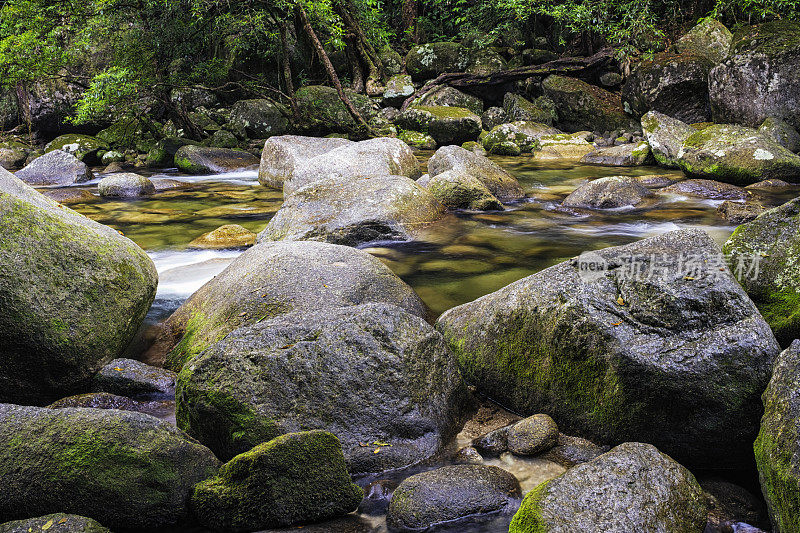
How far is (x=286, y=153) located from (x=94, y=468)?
9.12 metres

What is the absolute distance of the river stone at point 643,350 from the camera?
259 cm

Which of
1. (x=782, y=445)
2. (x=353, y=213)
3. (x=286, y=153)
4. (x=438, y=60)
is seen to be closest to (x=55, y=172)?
(x=286, y=153)

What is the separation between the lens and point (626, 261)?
3.09 m

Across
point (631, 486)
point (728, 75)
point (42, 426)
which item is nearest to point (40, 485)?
point (42, 426)

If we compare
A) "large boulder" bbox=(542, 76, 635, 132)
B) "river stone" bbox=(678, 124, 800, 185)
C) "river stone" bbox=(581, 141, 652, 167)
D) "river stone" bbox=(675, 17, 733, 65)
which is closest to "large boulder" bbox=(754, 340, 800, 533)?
"river stone" bbox=(678, 124, 800, 185)

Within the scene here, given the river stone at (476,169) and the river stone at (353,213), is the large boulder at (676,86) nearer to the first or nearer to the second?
the river stone at (476,169)

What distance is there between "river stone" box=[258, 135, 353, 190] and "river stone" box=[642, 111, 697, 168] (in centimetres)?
654

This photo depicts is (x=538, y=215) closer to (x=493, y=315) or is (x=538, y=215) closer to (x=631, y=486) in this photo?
(x=493, y=315)

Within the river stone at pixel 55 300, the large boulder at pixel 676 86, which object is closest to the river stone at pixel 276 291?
the river stone at pixel 55 300

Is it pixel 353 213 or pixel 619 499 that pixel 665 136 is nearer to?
pixel 353 213

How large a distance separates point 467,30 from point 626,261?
67.6 ft

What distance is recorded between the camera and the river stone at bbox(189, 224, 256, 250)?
724 centimetres

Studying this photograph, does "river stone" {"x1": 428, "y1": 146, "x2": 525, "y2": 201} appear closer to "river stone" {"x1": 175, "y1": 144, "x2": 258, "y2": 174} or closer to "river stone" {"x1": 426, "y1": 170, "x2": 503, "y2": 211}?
"river stone" {"x1": 426, "y1": 170, "x2": 503, "y2": 211}

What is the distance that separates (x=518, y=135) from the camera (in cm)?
1546
